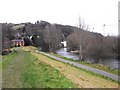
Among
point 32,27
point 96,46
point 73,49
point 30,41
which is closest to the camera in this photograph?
point 96,46

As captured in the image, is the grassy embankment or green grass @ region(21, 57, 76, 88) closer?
green grass @ region(21, 57, 76, 88)

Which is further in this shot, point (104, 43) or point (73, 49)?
point (73, 49)

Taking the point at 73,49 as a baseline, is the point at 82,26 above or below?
above

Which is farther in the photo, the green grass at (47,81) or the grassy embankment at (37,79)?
the grassy embankment at (37,79)

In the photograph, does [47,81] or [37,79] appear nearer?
[47,81]

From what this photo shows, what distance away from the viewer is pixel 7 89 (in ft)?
57.5

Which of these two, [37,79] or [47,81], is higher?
[47,81]

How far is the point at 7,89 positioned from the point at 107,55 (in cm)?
5579

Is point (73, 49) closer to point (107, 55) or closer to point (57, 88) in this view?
point (107, 55)

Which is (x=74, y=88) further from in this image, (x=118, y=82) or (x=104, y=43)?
(x=104, y=43)

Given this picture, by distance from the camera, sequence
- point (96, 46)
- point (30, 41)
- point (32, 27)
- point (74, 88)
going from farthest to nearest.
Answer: point (32, 27)
point (30, 41)
point (96, 46)
point (74, 88)

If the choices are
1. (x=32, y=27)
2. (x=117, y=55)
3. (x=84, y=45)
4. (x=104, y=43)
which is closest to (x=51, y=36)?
(x=104, y=43)

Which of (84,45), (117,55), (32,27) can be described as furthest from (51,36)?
(32,27)

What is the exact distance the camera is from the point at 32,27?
193m
